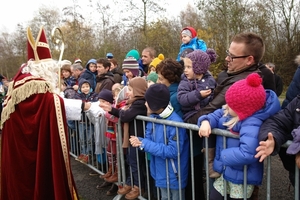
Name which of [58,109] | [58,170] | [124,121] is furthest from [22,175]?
[124,121]

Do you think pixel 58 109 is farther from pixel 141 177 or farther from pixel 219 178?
pixel 219 178

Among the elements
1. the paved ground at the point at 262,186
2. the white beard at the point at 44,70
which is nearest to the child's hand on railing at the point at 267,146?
the paved ground at the point at 262,186

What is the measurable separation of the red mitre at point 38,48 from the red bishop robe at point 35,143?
0.26 meters

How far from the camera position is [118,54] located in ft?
82.9

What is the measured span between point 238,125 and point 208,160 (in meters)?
0.51

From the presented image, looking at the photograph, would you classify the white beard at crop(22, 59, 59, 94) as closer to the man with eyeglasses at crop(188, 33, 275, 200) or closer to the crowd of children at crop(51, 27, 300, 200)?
the crowd of children at crop(51, 27, 300, 200)

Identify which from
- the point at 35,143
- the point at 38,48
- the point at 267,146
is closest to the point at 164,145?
the point at 267,146

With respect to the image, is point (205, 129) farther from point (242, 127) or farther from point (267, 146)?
point (267, 146)

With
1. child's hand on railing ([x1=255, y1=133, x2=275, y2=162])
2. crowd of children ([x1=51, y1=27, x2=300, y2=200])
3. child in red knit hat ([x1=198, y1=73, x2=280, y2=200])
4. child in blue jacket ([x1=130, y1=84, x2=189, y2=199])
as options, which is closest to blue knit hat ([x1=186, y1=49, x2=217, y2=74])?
crowd of children ([x1=51, y1=27, x2=300, y2=200])

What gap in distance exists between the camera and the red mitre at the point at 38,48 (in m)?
3.18

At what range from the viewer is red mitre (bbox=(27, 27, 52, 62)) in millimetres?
3176

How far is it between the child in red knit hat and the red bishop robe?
1.66 meters

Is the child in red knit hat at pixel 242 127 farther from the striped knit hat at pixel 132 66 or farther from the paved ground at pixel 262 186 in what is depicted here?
the striped knit hat at pixel 132 66

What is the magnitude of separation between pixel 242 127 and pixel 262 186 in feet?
8.12
